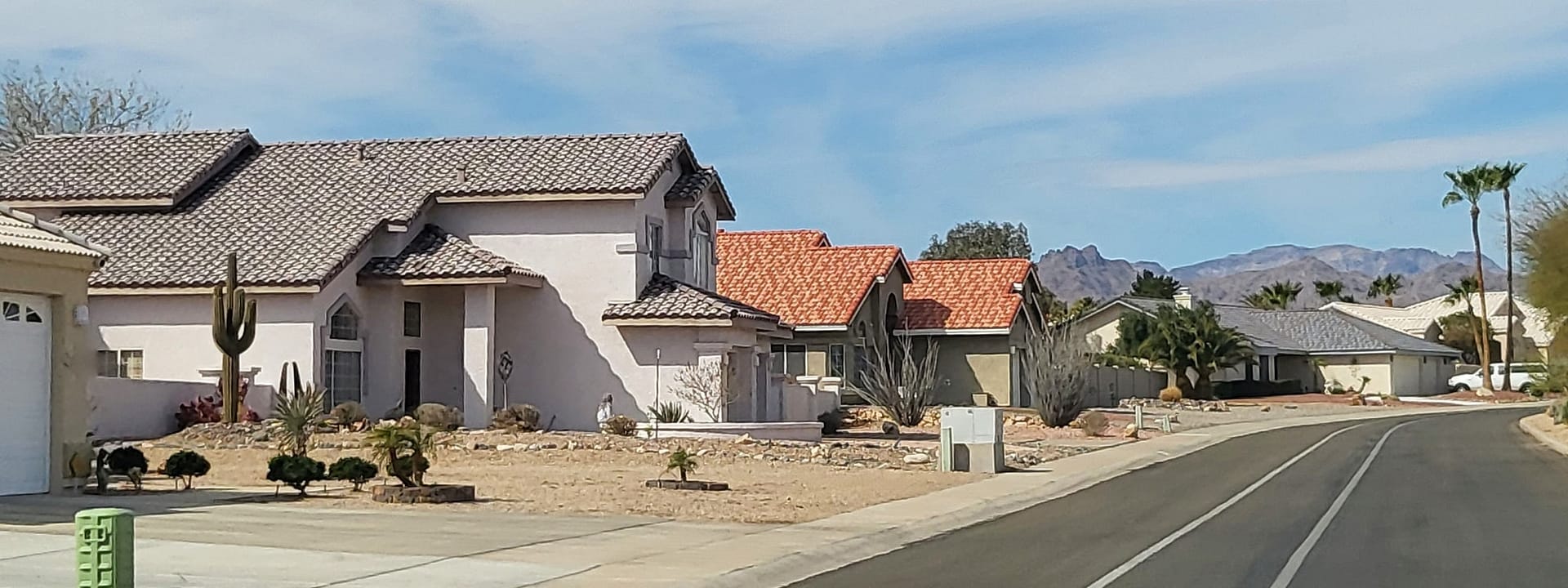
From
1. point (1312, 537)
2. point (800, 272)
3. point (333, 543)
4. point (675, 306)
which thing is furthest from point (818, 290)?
point (333, 543)

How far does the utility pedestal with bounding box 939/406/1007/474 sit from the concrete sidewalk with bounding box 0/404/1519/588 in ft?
19.9

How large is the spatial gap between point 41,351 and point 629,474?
9495mm

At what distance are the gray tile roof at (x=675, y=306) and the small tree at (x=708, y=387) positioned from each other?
1164 millimetres

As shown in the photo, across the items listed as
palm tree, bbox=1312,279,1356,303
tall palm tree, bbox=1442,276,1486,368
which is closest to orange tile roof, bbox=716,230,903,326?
tall palm tree, bbox=1442,276,1486,368

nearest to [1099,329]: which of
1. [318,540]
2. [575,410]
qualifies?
[575,410]

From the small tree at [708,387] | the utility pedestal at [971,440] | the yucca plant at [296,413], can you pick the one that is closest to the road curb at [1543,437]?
the utility pedestal at [971,440]

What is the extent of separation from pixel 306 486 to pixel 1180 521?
11.7 meters

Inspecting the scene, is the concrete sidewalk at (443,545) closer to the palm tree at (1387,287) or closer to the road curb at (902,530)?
the road curb at (902,530)

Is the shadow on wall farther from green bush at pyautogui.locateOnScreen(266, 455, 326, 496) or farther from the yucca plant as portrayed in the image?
green bush at pyautogui.locateOnScreen(266, 455, 326, 496)

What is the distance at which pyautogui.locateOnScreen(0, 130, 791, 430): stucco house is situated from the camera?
3719 centimetres

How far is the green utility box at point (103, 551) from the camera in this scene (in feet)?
36.3

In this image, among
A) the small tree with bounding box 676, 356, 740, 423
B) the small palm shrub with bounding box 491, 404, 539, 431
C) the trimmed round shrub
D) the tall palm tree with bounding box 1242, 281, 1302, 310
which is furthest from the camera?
the tall palm tree with bounding box 1242, 281, 1302, 310

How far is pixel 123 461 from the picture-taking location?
22.7 m

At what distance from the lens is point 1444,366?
97.5m
